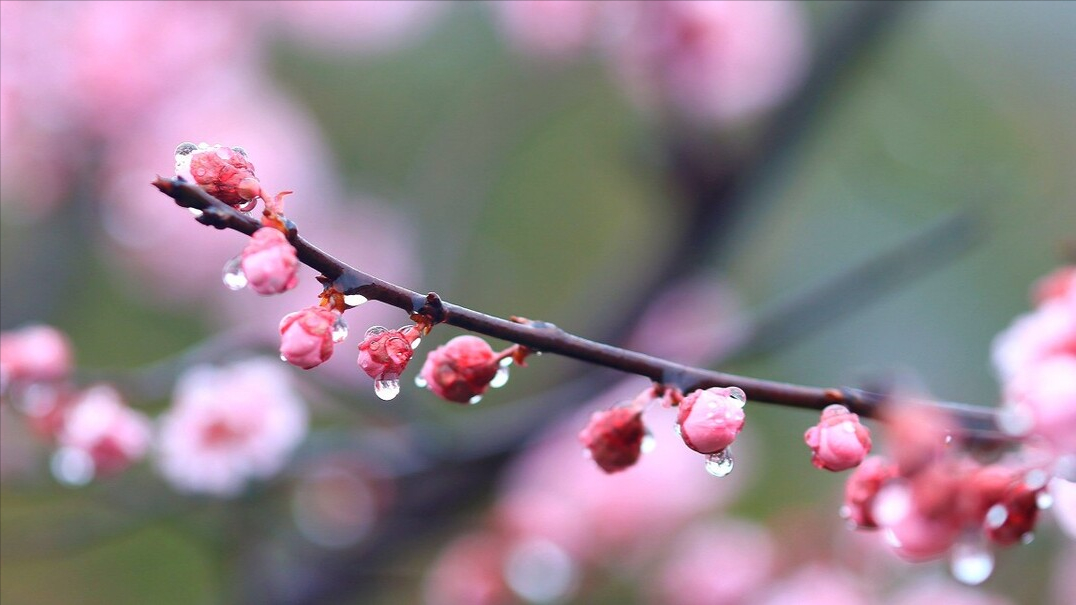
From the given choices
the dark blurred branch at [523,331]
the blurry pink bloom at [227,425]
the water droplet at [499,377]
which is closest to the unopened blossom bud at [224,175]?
the dark blurred branch at [523,331]

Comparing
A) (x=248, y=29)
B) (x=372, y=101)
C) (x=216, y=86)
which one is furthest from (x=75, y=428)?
(x=372, y=101)

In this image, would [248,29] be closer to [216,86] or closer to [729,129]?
[216,86]

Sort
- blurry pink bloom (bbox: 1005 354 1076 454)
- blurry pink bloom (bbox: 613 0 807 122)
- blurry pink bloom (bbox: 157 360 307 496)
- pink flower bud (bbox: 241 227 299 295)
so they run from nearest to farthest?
pink flower bud (bbox: 241 227 299 295) < blurry pink bloom (bbox: 1005 354 1076 454) < blurry pink bloom (bbox: 157 360 307 496) < blurry pink bloom (bbox: 613 0 807 122)

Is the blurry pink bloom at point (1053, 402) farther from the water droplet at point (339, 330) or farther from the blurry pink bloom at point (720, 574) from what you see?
the blurry pink bloom at point (720, 574)

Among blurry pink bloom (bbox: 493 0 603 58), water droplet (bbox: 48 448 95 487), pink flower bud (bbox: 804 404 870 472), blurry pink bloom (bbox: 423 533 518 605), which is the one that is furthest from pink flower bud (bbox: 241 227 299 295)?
blurry pink bloom (bbox: 493 0 603 58)

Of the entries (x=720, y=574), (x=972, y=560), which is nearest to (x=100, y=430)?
(x=972, y=560)

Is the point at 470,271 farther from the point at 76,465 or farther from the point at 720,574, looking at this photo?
the point at 76,465

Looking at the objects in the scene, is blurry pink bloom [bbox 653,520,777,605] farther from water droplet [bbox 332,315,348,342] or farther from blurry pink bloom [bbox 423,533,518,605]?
water droplet [bbox 332,315,348,342]
